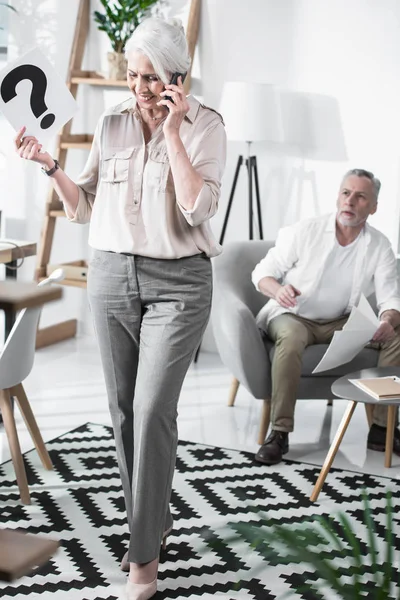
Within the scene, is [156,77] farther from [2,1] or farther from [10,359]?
[2,1]

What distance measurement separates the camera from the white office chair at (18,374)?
2885 mm

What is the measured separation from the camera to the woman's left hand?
2.17 metres

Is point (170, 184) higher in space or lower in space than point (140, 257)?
higher

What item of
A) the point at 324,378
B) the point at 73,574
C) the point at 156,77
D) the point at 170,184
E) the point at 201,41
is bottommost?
the point at 73,574

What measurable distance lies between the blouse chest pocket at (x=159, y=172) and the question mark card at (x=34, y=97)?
32 cm

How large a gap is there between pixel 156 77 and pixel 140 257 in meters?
0.44

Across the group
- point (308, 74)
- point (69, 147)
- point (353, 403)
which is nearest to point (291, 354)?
point (353, 403)

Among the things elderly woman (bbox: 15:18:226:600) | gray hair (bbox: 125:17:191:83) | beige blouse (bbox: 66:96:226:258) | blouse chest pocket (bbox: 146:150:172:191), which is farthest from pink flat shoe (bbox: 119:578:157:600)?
gray hair (bbox: 125:17:191:83)

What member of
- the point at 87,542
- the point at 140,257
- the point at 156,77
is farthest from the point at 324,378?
the point at 156,77

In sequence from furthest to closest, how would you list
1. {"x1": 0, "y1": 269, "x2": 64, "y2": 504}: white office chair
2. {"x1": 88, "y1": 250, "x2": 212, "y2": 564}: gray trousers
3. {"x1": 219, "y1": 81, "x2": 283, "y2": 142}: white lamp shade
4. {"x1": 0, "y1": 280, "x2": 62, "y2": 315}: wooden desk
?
{"x1": 219, "y1": 81, "x2": 283, "y2": 142}: white lamp shade → {"x1": 0, "y1": 269, "x2": 64, "y2": 504}: white office chair → {"x1": 88, "y1": 250, "x2": 212, "y2": 564}: gray trousers → {"x1": 0, "y1": 280, "x2": 62, "y2": 315}: wooden desk

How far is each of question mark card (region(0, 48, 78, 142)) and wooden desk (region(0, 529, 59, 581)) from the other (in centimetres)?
155

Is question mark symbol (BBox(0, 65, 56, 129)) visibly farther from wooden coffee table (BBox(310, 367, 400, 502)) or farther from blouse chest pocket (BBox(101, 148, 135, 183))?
wooden coffee table (BBox(310, 367, 400, 502))

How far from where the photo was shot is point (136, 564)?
2365mm

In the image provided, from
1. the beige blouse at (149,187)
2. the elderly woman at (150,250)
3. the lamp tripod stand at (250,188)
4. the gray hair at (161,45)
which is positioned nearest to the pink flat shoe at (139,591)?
the elderly woman at (150,250)
